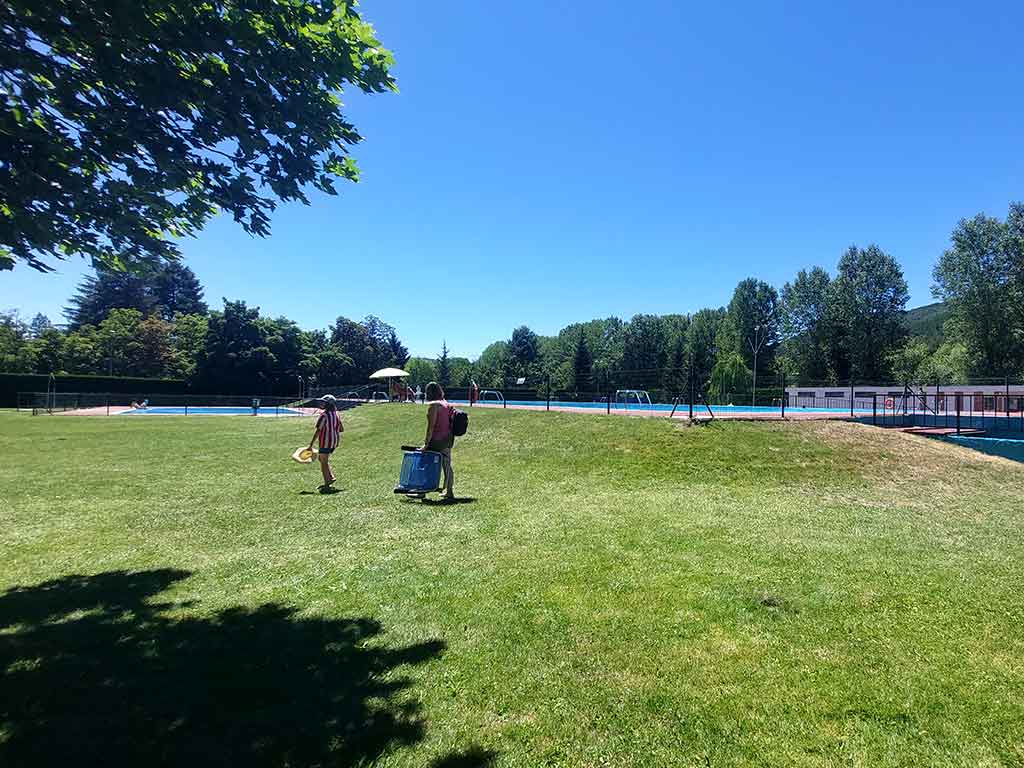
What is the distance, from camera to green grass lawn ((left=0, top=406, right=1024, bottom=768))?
8.44 ft

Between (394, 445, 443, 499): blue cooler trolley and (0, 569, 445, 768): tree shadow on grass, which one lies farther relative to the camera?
(394, 445, 443, 499): blue cooler trolley

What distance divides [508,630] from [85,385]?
56737 millimetres

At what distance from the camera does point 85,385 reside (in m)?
46.8

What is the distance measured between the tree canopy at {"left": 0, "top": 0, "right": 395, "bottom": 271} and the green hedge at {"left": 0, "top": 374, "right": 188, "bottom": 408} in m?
52.3

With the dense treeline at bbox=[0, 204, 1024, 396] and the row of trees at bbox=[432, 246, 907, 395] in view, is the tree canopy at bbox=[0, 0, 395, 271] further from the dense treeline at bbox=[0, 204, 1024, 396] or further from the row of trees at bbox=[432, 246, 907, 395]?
the row of trees at bbox=[432, 246, 907, 395]

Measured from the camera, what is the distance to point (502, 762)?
7.91ft

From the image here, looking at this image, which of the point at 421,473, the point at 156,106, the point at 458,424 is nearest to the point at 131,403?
the point at 421,473

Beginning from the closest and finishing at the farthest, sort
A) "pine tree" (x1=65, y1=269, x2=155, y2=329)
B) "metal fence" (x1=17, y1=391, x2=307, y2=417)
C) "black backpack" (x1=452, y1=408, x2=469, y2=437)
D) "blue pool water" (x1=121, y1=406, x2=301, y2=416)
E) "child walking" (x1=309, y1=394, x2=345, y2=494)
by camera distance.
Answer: "black backpack" (x1=452, y1=408, x2=469, y2=437) < "child walking" (x1=309, y1=394, x2=345, y2=494) < "metal fence" (x1=17, y1=391, x2=307, y2=417) < "blue pool water" (x1=121, y1=406, x2=301, y2=416) < "pine tree" (x1=65, y1=269, x2=155, y2=329)

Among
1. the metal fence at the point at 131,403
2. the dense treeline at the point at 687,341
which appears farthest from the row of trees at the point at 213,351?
the metal fence at the point at 131,403

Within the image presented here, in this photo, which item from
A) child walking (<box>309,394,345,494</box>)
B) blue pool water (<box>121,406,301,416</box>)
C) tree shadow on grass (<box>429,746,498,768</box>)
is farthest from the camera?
blue pool water (<box>121,406,301,416</box>)

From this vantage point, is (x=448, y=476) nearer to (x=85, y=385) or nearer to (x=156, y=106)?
(x=156, y=106)

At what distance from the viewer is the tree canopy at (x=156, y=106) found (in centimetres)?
323

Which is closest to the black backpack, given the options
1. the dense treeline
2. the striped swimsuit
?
the striped swimsuit

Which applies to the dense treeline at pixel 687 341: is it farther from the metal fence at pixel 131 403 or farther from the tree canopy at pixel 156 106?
the tree canopy at pixel 156 106
